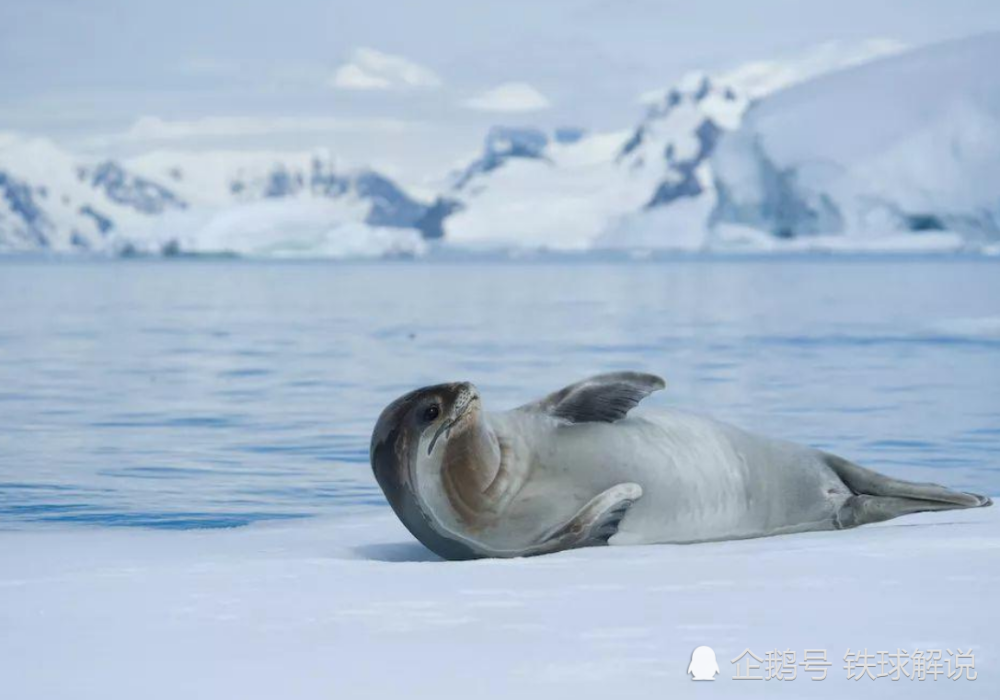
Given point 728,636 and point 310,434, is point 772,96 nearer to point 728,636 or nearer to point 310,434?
point 310,434

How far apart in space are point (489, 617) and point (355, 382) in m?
8.31

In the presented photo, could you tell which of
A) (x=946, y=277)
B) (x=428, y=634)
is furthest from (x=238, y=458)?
(x=946, y=277)

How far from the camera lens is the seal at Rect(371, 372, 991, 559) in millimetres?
3514

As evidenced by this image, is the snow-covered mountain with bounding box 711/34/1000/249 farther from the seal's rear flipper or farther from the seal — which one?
the seal

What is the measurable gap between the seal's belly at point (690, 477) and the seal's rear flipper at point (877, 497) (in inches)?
1.8

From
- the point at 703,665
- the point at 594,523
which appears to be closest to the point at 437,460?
the point at 594,523

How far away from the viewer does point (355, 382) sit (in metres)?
11.1

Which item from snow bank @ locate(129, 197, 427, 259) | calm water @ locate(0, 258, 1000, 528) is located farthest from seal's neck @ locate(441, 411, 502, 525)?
snow bank @ locate(129, 197, 427, 259)

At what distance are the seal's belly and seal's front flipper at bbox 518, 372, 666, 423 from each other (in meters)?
0.03

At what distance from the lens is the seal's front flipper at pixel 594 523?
3594 mm

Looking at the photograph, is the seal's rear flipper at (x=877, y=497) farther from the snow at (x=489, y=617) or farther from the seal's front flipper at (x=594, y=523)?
the seal's front flipper at (x=594, y=523)

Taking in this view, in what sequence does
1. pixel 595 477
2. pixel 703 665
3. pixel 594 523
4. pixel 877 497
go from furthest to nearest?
1. pixel 877 497
2. pixel 595 477
3. pixel 594 523
4. pixel 703 665

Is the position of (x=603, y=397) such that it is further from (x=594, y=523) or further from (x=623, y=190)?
(x=623, y=190)

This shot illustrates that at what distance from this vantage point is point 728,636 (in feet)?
8.53
